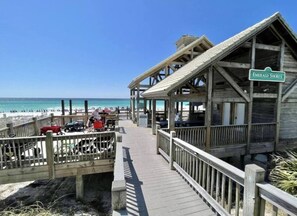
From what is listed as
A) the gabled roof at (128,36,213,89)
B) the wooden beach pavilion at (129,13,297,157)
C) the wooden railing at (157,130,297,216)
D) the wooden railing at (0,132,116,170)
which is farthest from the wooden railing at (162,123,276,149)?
the gabled roof at (128,36,213,89)

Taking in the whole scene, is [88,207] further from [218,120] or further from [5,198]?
[218,120]

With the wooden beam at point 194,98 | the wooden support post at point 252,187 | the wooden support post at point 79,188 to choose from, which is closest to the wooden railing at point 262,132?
the wooden beam at point 194,98

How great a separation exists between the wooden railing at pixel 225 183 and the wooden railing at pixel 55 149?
2466 mm

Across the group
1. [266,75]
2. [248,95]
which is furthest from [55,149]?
[266,75]

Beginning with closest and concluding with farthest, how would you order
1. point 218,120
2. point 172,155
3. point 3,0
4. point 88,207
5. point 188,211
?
point 188,211
point 172,155
point 88,207
point 3,0
point 218,120

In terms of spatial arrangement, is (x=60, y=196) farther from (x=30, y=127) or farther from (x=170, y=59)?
(x=170, y=59)

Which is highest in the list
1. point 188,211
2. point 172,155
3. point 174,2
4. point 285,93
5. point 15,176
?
point 174,2

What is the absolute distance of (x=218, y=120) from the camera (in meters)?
12.6

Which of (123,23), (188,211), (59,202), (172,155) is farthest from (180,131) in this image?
(123,23)

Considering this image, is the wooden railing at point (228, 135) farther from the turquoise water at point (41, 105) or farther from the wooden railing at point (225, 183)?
the turquoise water at point (41, 105)

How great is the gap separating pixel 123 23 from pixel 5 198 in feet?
51.8

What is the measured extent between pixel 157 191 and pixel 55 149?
4.21 metres

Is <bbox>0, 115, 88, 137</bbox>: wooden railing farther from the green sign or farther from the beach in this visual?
the green sign

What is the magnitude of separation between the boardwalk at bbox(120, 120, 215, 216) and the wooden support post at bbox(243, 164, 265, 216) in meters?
1.23
